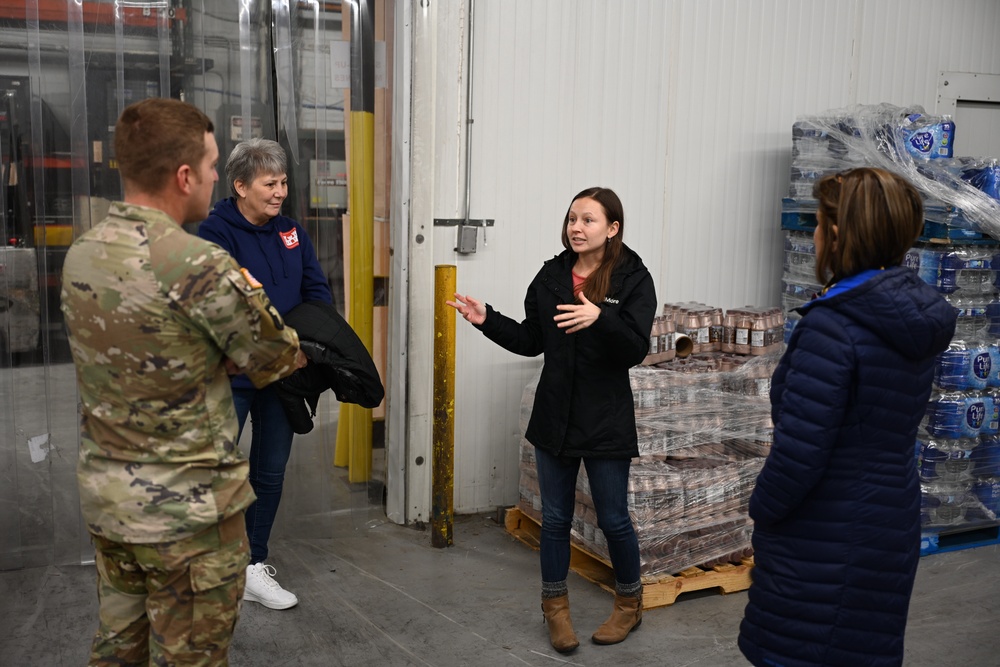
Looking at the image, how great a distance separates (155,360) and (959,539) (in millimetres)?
4379

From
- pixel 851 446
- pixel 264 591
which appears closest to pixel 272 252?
pixel 264 591

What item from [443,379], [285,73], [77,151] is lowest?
[443,379]

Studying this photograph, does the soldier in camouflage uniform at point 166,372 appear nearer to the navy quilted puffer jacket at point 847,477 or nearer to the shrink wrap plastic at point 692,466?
the navy quilted puffer jacket at point 847,477

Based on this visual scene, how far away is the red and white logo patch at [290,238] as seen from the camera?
3750 millimetres

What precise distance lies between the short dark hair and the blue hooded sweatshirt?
1410 millimetres

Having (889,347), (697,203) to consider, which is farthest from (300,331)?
(697,203)

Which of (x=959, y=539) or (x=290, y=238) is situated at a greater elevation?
(x=290, y=238)

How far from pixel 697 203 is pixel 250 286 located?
3746 mm

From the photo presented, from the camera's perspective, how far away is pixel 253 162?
140 inches

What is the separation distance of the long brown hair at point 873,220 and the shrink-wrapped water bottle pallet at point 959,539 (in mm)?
2927

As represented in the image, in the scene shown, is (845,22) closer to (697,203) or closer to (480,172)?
(697,203)

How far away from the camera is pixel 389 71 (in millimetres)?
4711

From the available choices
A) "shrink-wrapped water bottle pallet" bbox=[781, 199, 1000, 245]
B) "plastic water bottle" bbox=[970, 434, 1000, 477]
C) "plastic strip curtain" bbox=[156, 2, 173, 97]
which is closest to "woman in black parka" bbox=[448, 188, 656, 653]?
"plastic strip curtain" bbox=[156, 2, 173, 97]

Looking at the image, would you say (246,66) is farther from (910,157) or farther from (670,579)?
(910,157)
